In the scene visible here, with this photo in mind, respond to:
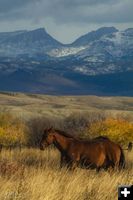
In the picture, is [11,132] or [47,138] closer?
[47,138]

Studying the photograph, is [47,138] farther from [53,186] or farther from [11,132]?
[11,132]

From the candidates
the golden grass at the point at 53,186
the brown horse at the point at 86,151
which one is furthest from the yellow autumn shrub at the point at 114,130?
the golden grass at the point at 53,186

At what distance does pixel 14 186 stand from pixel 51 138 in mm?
5324

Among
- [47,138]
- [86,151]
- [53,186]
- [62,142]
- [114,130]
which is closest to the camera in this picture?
[53,186]

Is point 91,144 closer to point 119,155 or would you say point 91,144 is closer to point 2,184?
point 119,155

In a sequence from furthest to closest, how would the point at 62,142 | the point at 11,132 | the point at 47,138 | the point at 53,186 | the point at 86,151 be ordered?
the point at 11,132 → the point at 47,138 → the point at 62,142 → the point at 86,151 → the point at 53,186

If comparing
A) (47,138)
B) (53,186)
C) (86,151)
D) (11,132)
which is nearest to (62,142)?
(47,138)

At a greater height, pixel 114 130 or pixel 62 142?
pixel 62 142

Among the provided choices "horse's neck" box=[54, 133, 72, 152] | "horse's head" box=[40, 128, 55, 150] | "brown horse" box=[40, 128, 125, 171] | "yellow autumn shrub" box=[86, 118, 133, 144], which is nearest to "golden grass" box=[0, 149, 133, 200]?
"brown horse" box=[40, 128, 125, 171]

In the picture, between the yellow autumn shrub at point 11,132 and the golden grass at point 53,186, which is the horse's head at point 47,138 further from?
the yellow autumn shrub at point 11,132

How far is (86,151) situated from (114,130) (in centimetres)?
2579

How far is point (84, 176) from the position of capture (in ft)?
39.5

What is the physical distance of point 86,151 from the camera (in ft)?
46.7

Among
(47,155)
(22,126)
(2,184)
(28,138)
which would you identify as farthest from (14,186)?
(22,126)
